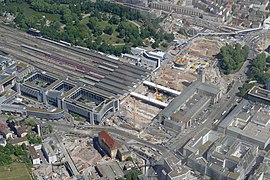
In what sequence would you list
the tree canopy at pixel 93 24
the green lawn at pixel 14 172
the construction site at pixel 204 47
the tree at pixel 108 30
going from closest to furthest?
the green lawn at pixel 14 172 < the construction site at pixel 204 47 < the tree canopy at pixel 93 24 < the tree at pixel 108 30

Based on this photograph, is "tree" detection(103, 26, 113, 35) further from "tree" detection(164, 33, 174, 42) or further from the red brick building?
the red brick building

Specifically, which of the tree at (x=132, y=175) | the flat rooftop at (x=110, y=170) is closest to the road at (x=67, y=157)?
the flat rooftop at (x=110, y=170)

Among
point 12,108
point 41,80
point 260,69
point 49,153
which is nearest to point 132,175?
point 49,153

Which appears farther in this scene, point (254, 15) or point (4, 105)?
point (254, 15)

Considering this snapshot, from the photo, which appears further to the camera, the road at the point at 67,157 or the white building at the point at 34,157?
the white building at the point at 34,157

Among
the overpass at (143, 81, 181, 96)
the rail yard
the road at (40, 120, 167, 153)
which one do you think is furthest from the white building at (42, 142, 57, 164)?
the overpass at (143, 81, 181, 96)

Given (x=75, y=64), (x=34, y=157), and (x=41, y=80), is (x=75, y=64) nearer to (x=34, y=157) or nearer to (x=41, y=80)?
(x=41, y=80)

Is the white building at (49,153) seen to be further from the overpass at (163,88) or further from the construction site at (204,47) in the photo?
the construction site at (204,47)

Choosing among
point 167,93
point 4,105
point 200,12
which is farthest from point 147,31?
point 4,105

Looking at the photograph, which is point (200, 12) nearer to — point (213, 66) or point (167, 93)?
point (213, 66)
